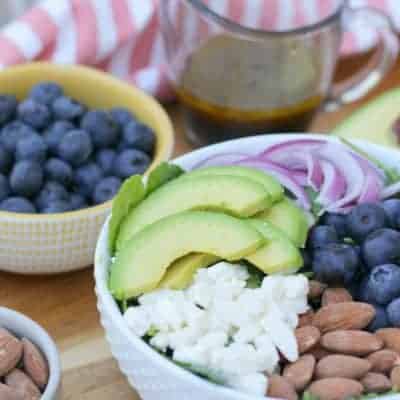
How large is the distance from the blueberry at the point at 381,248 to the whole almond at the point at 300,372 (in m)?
0.13

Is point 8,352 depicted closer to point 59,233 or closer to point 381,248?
point 59,233

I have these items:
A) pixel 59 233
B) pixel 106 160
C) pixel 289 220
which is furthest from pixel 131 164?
pixel 289 220

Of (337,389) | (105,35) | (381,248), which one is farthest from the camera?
(105,35)

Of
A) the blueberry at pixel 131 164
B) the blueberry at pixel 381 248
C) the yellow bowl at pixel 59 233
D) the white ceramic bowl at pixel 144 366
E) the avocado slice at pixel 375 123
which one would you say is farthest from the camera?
the avocado slice at pixel 375 123

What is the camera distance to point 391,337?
0.88 meters

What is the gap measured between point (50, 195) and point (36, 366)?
27 centimetres

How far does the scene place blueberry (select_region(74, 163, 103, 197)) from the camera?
1163mm

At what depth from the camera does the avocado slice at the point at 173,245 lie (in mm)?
899

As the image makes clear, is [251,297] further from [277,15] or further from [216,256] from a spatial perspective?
[277,15]

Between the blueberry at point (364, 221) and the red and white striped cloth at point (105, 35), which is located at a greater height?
the blueberry at point (364, 221)

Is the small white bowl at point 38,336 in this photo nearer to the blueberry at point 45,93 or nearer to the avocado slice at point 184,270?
the avocado slice at point 184,270

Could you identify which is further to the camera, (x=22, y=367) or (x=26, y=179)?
(x=26, y=179)

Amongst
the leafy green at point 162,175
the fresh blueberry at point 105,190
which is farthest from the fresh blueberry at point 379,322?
the fresh blueberry at point 105,190

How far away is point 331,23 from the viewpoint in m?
1.31
